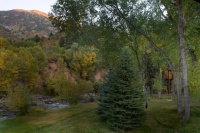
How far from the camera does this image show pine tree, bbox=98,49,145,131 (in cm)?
1780

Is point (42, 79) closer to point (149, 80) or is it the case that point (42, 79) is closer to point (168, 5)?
point (149, 80)

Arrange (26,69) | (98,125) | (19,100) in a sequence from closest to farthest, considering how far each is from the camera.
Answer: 1. (98,125)
2. (19,100)
3. (26,69)

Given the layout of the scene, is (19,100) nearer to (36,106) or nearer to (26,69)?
(36,106)

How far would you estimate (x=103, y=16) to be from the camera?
2412 centimetres


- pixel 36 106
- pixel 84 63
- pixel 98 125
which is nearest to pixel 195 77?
pixel 98 125

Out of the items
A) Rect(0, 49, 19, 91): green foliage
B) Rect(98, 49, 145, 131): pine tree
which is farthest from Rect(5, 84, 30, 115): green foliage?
Rect(0, 49, 19, 91): green foliage

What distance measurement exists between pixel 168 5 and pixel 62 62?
51.9m

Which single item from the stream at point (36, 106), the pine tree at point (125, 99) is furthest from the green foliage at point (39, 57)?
the pine tree at point (125, 99)

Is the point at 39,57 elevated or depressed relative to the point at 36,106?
elevated

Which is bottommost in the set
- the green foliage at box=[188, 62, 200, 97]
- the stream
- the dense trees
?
the stream

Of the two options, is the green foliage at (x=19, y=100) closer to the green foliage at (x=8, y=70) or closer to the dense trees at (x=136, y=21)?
the dense trees at (x=136, y=21)

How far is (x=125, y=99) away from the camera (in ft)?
59.2

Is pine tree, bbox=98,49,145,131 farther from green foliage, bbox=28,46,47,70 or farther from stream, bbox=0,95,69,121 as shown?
green foliage, bbox=28,46,47,70

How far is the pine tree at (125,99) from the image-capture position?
17797 millimetres
